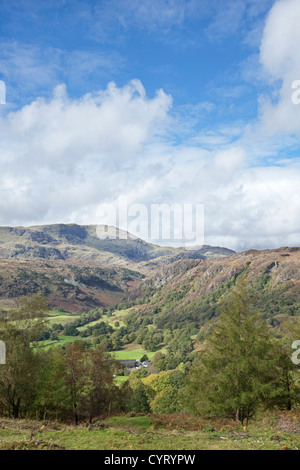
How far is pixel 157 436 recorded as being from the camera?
21312mm

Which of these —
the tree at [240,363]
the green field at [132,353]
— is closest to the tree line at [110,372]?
the tree at [240,363]

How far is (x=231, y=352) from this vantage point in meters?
30.5

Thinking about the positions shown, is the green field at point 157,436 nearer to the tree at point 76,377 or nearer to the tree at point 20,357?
the tree at point 20,357

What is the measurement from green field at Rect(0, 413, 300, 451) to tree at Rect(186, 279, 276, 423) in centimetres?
230

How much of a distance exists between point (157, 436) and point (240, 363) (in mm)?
11378

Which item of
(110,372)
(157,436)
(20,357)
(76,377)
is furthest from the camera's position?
(110,372)

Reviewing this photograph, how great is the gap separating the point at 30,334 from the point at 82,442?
1774 centimetres

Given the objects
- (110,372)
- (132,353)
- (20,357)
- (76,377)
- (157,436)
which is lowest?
(132,353)

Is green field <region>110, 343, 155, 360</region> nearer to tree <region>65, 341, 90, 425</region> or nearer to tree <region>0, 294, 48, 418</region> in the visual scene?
tree <region>65, 341, 90, 425</region>

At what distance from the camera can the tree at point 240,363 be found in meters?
28.5

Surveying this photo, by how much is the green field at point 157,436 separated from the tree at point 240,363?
2.30 m

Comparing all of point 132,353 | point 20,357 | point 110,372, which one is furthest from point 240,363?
point 132,353

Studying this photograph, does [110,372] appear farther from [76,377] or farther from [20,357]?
[20,357]
